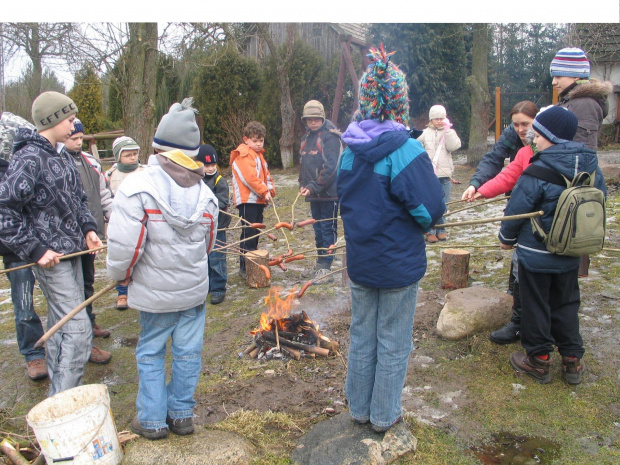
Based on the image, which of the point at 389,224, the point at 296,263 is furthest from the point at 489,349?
the point at 296,263

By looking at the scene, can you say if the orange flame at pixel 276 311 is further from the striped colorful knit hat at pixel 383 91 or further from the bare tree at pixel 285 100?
the bare tree at pixel 285 100

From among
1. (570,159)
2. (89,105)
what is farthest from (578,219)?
(89,105)

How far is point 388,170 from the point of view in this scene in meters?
2.65

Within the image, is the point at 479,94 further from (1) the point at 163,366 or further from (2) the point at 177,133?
(1) the point at 163,366

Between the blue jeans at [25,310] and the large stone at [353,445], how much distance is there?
2.39m

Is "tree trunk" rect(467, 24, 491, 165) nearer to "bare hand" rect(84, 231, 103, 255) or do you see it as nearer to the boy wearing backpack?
the boy wearing backpack

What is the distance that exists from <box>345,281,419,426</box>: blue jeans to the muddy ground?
1.25 feet

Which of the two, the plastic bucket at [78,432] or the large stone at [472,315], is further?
the large stone at [472,315]

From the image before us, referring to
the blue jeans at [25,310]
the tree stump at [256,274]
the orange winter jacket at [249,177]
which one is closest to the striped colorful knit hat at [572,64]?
the orange winter jacket at [249,177]

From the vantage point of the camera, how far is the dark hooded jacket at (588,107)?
3.96m

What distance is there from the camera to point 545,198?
347 centimetres

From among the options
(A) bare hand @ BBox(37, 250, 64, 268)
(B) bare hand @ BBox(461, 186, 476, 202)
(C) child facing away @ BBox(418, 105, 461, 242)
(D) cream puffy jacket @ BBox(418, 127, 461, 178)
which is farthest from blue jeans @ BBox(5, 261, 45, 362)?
(D) cream puffy jacket @ BBox(418, 127, 461, 178)

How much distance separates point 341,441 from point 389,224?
1290 mm

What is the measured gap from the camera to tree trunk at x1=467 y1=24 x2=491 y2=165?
46.7 ft
